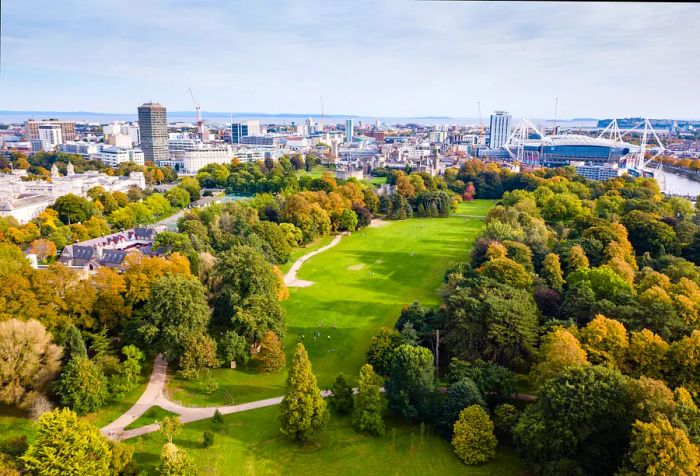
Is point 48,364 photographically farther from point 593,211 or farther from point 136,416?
point 593,211

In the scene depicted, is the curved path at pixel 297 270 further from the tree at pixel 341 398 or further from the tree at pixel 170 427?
the tree at pixel 170 427

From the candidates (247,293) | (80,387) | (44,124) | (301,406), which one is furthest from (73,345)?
(44,124)

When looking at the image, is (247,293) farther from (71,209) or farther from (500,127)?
(500,127)

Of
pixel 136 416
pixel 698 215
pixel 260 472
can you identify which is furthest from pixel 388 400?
pixel 698 215

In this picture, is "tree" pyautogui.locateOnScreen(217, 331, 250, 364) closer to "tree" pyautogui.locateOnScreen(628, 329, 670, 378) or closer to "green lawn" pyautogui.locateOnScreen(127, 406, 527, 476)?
"green lawn" pyautogui.locateOnScreen(127, 406, 527, 476)

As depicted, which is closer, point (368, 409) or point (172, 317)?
point (368, 409)

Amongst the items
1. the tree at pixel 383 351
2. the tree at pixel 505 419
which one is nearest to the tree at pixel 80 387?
the tree at pixel 383 351
